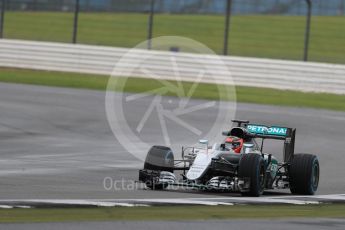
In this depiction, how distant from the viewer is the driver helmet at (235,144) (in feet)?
46.9

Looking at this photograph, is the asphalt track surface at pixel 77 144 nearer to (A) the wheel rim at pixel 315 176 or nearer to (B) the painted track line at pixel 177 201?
(A) the wheel rim at pixel 315 176

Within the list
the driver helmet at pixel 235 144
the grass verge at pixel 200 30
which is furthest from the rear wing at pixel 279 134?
the grass verge at pixel 200 30

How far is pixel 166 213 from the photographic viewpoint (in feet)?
36.3

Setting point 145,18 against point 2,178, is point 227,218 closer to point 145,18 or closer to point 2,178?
point 2,178

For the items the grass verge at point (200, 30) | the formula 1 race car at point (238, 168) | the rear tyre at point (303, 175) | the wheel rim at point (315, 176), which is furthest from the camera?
the grass verge at point (200, 30)

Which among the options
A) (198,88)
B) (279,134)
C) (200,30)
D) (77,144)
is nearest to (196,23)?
(200,30)

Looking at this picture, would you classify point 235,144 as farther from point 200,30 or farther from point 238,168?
point 200,30

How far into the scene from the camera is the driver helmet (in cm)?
1429

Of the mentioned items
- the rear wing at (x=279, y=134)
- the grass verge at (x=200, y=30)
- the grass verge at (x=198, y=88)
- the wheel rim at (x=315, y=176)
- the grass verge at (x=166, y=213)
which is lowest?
the grass verge at (x=166, y=213)

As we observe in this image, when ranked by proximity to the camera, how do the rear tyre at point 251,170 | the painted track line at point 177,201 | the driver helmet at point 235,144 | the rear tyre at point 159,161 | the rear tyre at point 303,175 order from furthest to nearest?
the rear tyre at point 303,175 < the driver helmet at point 235,144 < the rear tyre at point 159,161 < the rear tyre at point 251,170 < the painted track line at point 177,201

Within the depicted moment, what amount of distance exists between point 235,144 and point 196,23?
3908 centimetres

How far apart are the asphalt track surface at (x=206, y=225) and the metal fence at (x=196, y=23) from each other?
101ft

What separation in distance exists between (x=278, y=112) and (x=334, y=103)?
3.91 m

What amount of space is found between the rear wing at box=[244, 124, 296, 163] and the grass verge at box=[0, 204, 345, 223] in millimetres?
2483
